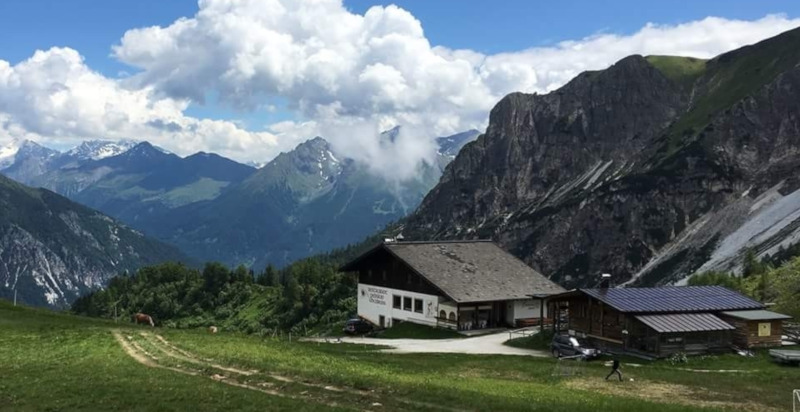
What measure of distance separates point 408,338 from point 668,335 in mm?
27049

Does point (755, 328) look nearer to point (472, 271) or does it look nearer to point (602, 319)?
point (602, 319)

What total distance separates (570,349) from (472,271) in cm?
2777

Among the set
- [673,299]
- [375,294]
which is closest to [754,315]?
[673,299]

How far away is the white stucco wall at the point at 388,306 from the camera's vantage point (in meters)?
72.7

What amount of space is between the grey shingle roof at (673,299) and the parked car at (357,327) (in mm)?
30317

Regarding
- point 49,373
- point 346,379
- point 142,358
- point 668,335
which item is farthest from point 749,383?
point 49,373

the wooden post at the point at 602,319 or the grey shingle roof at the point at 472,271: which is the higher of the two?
the grey shingle roof at the point at 472,271

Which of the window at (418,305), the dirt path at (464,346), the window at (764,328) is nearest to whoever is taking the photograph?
the window at (764,328)

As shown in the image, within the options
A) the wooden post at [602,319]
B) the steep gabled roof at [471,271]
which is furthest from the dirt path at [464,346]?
the steep gabled roof at [471,271]

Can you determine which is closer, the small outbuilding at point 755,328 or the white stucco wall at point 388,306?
the small outbuilding at point 755,328

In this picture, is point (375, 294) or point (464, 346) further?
point (375, 294)

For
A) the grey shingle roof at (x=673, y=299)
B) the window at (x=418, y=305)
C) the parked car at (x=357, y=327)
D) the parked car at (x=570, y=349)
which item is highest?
the grey shingle roof at (x=673, y=299)

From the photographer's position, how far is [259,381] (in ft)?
95.0

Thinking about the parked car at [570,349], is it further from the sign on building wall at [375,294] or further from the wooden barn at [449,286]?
the sign on building wall at [375,294]
